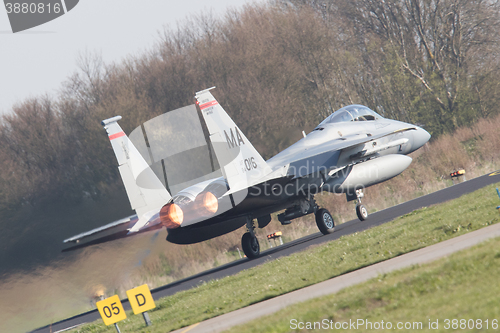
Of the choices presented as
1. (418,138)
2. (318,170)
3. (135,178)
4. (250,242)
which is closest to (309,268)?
(250,242)

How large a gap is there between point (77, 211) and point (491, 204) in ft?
58.4

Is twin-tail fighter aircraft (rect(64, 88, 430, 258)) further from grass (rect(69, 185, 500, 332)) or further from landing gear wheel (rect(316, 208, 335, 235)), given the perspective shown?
grass (rect(69, 185, 500, 332))

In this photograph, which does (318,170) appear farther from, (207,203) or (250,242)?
(207,203)

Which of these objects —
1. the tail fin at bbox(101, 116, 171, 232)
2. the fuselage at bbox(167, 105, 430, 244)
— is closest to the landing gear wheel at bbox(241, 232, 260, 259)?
the fuselage at bbox(167, 105, 430, 244)

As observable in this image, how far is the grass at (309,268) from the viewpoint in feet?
32.8

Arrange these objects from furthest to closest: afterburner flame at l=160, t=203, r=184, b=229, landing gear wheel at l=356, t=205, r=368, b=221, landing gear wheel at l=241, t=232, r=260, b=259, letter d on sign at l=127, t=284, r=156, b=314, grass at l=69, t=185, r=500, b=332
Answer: landing gear wheel at l=356, t=205, r=368, b=221
landing gear wheel at l=241, t=232, r=260, b=259
afterburner flame at l=160, t=203, r=184, b=229
grass at l=69, t=185, r=500, b=332
letter d on sign at l=127, t=284, r=156, b=314

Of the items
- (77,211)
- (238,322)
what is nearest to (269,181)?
(238,322)

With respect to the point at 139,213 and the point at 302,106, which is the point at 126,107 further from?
the point at 139,213

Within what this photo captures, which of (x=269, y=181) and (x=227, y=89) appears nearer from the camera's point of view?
(x=269, y=181)

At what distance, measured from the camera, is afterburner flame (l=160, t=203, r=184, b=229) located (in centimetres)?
1434

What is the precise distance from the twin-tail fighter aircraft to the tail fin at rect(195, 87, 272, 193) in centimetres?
3

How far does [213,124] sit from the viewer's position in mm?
14406

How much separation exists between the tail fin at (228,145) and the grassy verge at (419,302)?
737 centimetres

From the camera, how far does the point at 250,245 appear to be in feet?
56.1
